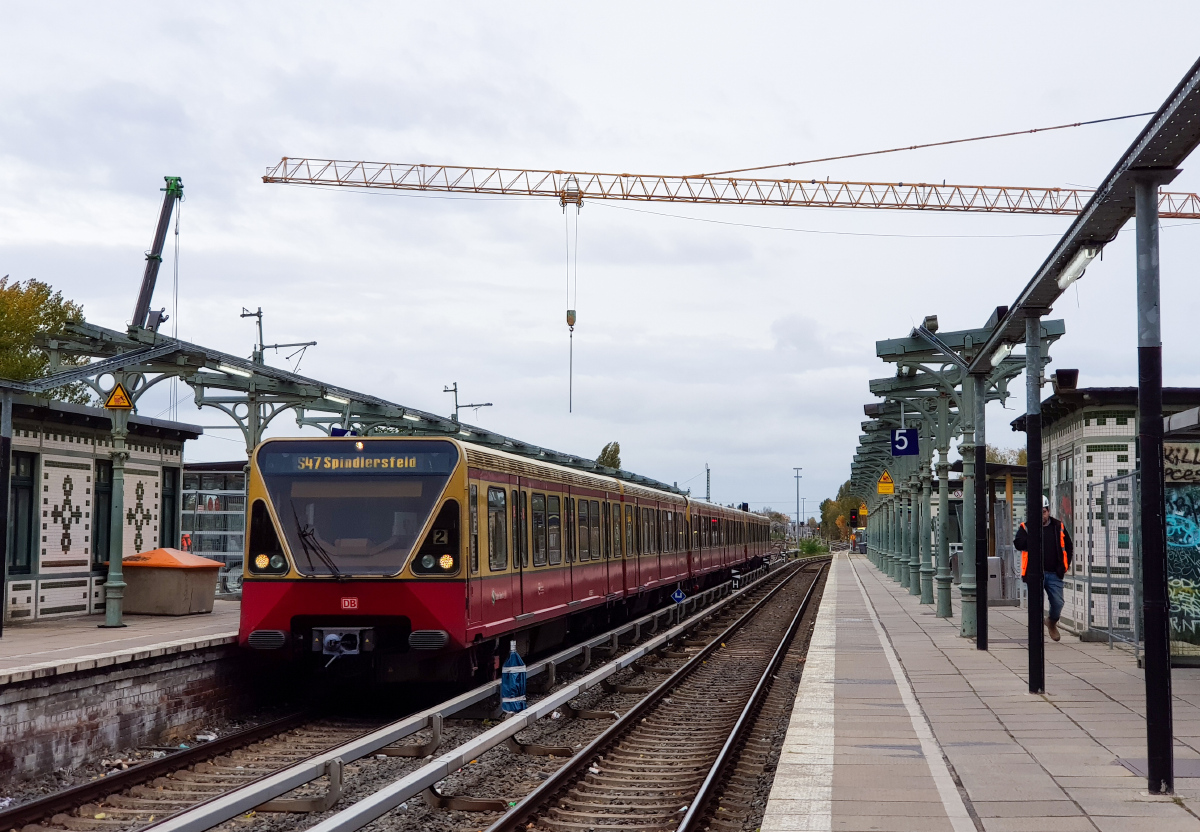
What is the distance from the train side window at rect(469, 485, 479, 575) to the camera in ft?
41.1

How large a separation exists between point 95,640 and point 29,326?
43115mm

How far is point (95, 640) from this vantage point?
15.1m

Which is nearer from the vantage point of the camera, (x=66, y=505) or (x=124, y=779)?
(x=124, y=779)

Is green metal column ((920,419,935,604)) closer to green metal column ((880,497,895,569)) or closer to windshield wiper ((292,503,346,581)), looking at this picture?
windshield wiper ((292,503,346,581))

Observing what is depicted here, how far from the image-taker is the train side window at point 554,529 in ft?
53.5

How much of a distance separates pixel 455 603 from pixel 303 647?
1.60 metres

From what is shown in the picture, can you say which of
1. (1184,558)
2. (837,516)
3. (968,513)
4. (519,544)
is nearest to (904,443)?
(968,513)

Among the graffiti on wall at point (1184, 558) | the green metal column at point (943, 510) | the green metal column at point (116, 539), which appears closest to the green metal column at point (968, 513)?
the green metal column at point (943, 510)

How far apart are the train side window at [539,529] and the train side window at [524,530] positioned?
1.34ft

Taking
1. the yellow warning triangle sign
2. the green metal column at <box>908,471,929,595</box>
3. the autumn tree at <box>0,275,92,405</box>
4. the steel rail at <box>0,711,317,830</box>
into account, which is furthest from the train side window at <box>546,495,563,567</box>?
the autumn tree at <box>0,275,92,405</box>

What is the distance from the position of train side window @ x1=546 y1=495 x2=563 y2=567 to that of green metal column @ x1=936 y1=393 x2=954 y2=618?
32.0 feet

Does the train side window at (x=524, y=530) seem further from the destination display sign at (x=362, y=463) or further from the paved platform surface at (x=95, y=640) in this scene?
the paved platform surface at (x=95, y=640)

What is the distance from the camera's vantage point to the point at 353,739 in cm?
1134

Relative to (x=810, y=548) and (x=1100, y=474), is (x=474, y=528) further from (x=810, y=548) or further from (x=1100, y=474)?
(x=810, y=548)
